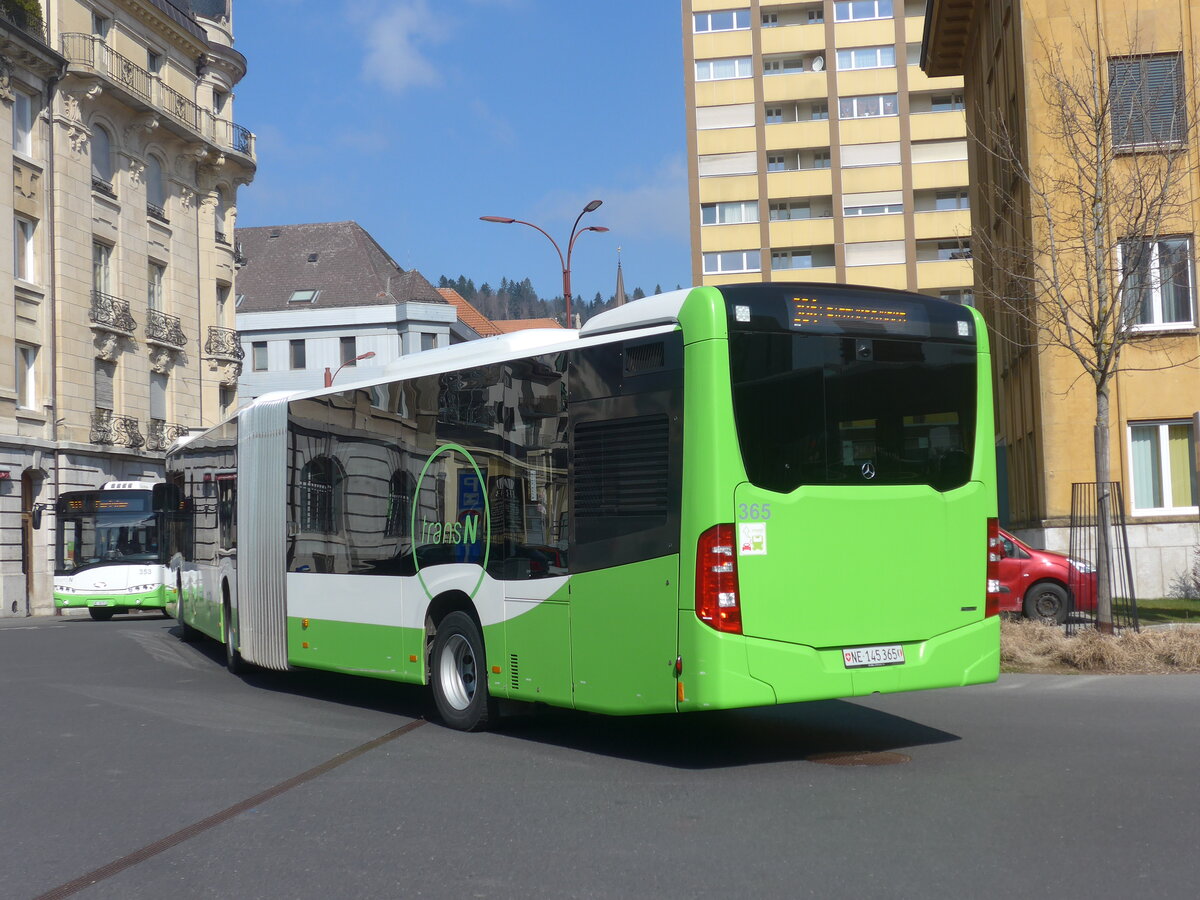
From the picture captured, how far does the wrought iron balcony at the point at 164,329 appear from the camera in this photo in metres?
47.5

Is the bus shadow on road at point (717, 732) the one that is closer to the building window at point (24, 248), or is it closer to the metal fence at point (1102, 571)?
the metal fence at point (1102, 571)

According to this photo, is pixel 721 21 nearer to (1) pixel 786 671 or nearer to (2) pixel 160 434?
(2) pixel 160 434

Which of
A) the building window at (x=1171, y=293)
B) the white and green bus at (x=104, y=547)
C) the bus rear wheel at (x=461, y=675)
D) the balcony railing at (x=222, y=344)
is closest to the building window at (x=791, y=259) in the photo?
the balcony railing at (x=222, y=344)

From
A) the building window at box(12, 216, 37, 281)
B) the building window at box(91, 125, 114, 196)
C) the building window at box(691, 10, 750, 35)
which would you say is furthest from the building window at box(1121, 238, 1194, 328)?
the building window at box(691, 10, 750, 35)

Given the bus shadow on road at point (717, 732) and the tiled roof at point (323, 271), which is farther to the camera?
the tiled roof at point (323, 271)

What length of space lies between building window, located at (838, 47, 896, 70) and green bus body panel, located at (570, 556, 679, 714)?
200 ft

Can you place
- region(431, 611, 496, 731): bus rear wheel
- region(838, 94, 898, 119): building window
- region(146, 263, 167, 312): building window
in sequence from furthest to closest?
region(838, 94, 898, 119): building window
region(146, 263, 167, 312): building window
region(431, 611, 496, 731): bus rear wheel

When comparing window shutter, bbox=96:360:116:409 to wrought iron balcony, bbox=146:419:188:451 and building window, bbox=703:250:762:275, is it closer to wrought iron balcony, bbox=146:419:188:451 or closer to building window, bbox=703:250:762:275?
wrought iron balcony, bbox=146:419:188:451

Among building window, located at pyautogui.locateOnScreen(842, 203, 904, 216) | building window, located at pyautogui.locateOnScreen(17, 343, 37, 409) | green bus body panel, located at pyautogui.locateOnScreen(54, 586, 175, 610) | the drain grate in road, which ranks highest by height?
building window, located at pyautogui.locateOnScreen(842, 203, 904, 216)

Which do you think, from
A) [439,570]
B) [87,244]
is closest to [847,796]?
[439,570]

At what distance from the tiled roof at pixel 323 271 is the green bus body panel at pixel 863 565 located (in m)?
72.1

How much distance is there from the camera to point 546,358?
9.93 metres

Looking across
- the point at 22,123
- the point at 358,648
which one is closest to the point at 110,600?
the point at 22,123

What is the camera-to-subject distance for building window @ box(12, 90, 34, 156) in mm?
40594
